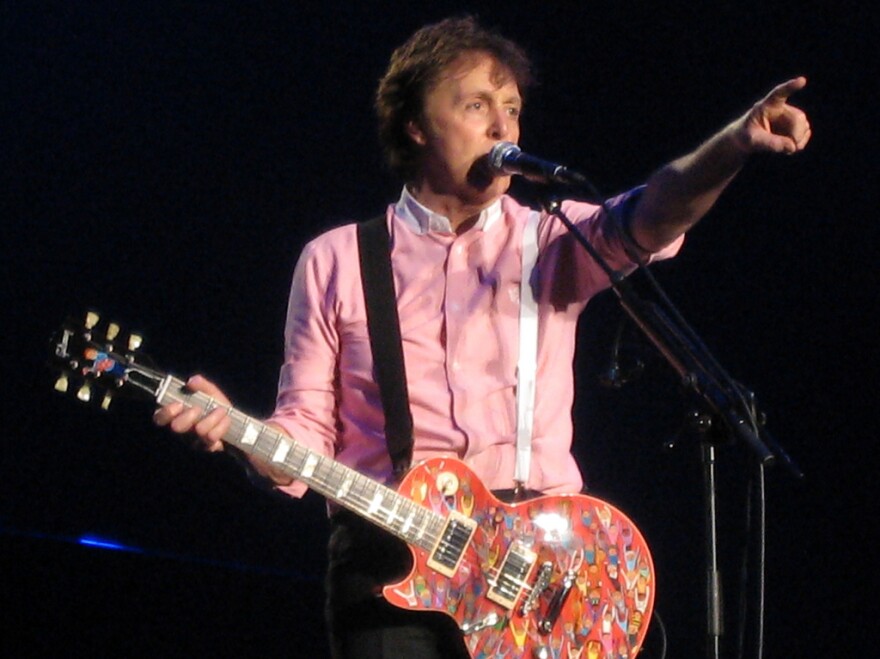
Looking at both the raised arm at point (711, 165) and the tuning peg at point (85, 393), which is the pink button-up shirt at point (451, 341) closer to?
the raised arm at point (711, 165)

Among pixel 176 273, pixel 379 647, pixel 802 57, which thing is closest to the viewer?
pixel 379 647

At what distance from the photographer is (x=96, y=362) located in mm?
2418

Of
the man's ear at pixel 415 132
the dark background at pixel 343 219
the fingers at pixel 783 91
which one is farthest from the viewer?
the dark background at pixel 343 219

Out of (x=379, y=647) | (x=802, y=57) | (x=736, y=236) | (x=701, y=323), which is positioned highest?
(x=802, y=57)

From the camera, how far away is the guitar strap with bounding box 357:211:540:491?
251cm

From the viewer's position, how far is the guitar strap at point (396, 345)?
8.24 ft

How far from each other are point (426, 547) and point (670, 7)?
2413 millimetres

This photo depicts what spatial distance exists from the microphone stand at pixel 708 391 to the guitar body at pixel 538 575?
308 mm

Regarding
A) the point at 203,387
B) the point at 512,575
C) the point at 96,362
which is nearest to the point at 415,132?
the point at 203,387

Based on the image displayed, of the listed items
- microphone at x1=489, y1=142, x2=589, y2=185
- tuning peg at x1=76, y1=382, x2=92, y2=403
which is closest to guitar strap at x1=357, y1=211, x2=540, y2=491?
microphone at x1=489, y1=142, x2=589, y2=185

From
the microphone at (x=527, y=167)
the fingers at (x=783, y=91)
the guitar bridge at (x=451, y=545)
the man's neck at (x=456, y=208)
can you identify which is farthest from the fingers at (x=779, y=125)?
the guitar bridge at (x=451, y=545)

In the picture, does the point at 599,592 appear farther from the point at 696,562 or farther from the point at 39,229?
the point at 39,229

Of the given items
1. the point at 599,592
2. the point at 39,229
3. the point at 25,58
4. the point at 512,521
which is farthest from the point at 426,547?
the point at 25,58

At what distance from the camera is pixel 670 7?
4.14 m
